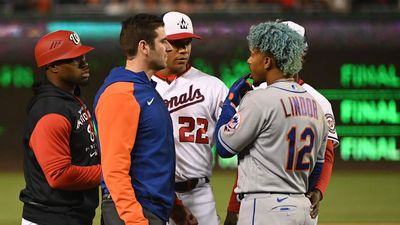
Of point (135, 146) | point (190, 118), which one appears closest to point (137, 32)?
point (135, 146)

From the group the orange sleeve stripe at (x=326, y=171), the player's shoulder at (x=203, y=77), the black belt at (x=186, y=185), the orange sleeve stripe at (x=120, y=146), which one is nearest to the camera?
the orange sleeve stripe at (x=120, y=146)

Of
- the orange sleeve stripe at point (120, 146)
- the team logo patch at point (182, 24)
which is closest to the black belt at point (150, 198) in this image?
the orange sleeve stripe at point (120, 146)

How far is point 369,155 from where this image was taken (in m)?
11.1

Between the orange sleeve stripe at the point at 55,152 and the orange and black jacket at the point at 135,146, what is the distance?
16.0 inches

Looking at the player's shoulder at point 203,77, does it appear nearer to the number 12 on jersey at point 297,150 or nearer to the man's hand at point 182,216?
the man's hand at point 182,216

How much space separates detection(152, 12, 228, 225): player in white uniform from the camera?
522 centimetres

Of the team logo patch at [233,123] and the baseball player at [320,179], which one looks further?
the baseball player at [320,179]

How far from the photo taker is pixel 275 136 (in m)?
4.24

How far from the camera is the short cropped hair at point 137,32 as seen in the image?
4.23m

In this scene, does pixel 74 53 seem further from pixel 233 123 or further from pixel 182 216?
pixel 182 216

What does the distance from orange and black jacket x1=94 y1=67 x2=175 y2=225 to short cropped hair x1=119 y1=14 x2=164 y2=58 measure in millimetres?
130

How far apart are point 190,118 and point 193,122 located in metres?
0.03

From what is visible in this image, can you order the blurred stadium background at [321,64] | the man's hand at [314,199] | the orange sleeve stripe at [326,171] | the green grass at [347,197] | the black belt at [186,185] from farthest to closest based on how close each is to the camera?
the blurred stadium background at [321,64] < the green grass at [347,197] < the black belt at [186,185] < the orange sleeve stripe at [326,171] < the man's hand at [314,199]

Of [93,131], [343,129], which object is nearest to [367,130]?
[343,129]
